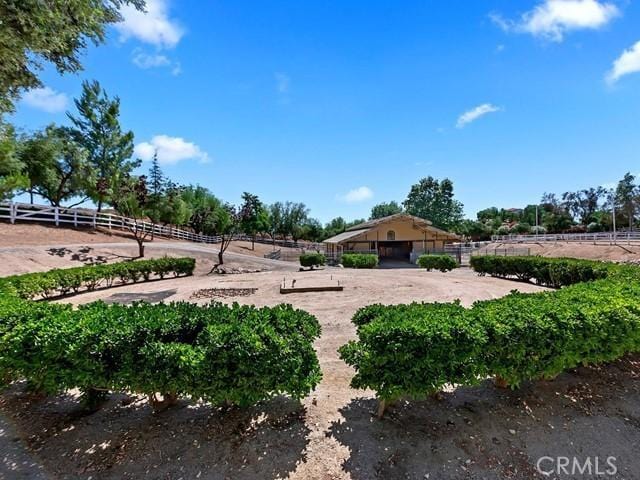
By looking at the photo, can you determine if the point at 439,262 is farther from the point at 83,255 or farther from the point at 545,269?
the point at 83,255

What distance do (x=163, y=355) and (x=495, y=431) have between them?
356cm

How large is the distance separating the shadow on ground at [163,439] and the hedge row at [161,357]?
1.52 feet

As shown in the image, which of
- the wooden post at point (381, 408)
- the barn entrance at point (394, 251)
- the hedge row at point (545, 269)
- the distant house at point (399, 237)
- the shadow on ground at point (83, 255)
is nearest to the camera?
the wooden post at point (381, 408)

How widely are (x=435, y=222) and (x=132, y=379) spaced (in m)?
49.9

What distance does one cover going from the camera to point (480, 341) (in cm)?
318

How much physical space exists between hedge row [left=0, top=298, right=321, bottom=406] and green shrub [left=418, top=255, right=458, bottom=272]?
18.5 meters

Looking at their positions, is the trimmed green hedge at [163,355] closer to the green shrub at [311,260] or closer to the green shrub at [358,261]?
the green shrub at [311,260]

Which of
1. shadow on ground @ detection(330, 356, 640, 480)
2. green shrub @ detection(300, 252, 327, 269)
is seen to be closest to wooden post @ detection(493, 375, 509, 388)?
shadow on ground @ detection(330, 356, 640, 480)

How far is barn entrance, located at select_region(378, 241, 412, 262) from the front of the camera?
31328mm

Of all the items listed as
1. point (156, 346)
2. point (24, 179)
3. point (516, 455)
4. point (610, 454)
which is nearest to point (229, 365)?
point (156, 346)

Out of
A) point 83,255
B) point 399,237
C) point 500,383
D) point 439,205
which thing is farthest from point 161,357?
point 439,205

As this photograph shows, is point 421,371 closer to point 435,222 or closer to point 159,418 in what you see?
point 159,418

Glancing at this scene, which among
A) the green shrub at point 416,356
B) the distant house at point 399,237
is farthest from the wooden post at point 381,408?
the distant house at point 399,237

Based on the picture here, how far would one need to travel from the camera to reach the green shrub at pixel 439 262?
65.8 feet
